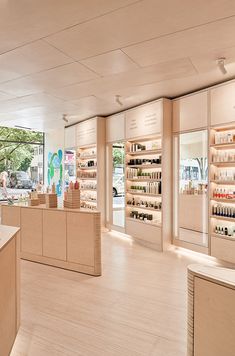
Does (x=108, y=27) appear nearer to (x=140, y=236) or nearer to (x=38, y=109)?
(x=38, y=109)

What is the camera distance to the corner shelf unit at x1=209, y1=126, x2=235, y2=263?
4989 millimetres

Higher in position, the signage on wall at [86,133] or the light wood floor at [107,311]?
the signage on wall at [86,133]

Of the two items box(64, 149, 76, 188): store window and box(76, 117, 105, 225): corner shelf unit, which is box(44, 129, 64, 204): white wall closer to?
box(64, 149, 76, 188): store window

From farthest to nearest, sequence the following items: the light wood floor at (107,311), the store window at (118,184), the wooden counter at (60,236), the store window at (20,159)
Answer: the store window at (20,159)
the store window at (118,184)
the wooden counter at (60,236)
the light wood floor at (107,311)

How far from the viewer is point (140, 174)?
6.97 meters

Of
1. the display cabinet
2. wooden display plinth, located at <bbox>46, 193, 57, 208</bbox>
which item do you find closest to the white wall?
wooden display plinth, located at <bbox>46, 193, 57, 208</bbox>

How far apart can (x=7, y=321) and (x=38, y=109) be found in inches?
215

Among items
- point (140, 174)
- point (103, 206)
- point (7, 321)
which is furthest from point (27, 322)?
point (103, 206)

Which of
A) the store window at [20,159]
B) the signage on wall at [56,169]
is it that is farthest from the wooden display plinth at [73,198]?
the store window at [20,159]

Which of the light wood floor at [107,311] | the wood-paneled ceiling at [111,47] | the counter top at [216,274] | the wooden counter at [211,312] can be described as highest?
the wood-paneled ceiling at [111,47]

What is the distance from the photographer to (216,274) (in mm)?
1646

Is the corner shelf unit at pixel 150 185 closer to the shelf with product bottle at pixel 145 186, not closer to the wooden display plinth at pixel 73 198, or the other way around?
the shelf with product bottle at pixel 145 186

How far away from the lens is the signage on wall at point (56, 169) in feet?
33.5

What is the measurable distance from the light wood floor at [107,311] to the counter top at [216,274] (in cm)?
127
